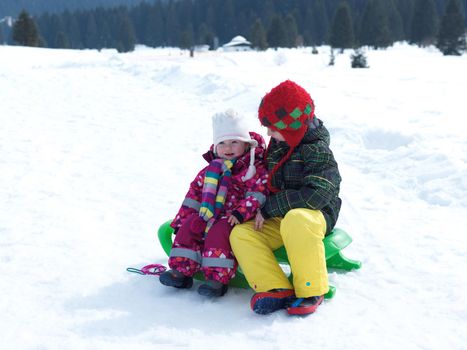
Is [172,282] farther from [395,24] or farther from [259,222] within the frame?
[395,24]

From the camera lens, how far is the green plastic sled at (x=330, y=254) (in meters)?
2.88

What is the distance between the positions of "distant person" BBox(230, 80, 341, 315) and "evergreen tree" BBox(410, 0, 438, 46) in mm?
54708

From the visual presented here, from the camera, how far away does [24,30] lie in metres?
44.9

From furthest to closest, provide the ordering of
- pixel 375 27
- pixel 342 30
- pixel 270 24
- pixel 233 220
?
pixel 270 24 < pixel 375 27 < pixel 342 30 < pixel 233 220

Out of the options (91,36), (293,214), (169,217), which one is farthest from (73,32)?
(293,214)

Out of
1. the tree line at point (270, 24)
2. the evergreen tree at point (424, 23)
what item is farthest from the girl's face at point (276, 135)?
the evergreen tree at point (424, 23)

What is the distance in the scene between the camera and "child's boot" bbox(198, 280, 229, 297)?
9.04 feet

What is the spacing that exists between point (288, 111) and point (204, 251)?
0.81 m

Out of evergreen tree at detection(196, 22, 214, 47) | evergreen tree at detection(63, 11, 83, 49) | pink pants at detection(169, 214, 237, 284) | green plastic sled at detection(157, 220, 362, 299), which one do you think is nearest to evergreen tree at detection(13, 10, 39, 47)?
evergreen tree at detection(196, 22, 214, 47)

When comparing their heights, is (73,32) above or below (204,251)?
below

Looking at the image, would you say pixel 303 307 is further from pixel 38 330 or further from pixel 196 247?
pixel 38 330

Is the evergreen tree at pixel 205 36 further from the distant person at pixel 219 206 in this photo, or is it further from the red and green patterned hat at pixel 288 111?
the red and green patterned hat at pixel 288 111

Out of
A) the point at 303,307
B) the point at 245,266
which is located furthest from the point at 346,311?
the point at 245,266

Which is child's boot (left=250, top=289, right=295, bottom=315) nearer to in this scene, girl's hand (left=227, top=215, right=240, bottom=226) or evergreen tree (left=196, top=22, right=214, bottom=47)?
girl's hand (left=227, top=215, right=240, bottom=226)
